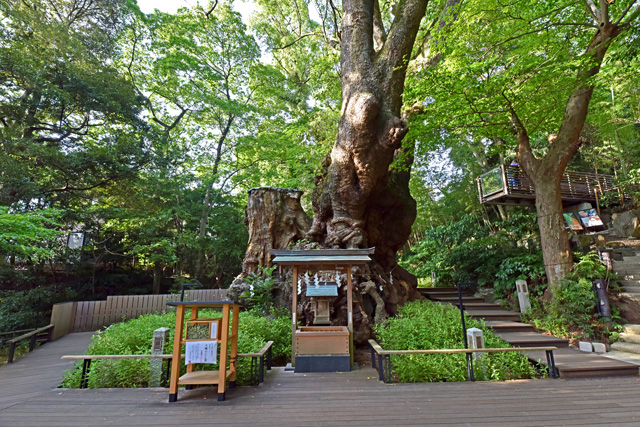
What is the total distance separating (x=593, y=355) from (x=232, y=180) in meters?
14.1

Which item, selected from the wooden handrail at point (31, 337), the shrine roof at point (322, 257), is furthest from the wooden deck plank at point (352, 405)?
A: the wooden handrail at point (31, 337)

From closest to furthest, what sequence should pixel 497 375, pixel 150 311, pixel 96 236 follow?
pixel 497 375
pixel 150 311
pixel 96 236

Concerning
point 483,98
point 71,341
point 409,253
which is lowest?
point 71,341

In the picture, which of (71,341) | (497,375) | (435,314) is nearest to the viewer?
(497,375)

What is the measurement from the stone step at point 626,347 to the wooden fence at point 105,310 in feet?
36.8

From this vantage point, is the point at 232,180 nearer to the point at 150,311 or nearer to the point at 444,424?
the point at 150,311

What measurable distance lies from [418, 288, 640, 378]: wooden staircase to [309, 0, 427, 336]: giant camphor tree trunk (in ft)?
7.32

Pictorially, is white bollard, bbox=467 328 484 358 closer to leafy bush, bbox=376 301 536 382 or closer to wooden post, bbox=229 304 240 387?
leafy bush, bbox=376 301 536 382

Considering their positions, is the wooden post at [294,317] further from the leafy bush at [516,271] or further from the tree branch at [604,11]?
the tree branch at [604,11]

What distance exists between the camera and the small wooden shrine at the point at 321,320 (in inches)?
211

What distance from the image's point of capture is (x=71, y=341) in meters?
8.64

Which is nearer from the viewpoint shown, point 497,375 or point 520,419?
point 520,419

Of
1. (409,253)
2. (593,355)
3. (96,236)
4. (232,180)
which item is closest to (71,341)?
(96,236)

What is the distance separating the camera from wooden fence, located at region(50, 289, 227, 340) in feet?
31.9
